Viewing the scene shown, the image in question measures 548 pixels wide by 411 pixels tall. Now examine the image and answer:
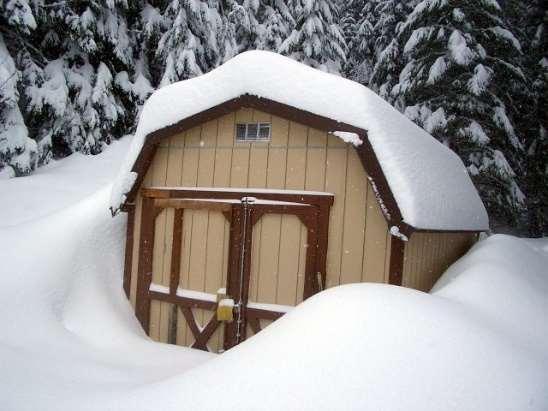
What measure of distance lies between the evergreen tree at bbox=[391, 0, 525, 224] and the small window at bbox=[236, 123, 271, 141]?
8144mm

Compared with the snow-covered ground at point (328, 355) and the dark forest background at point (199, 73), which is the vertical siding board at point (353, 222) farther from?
the dark forest background at point (199, 73)

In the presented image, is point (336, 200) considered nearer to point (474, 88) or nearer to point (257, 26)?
point (474, 88)

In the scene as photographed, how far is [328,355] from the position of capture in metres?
2.49

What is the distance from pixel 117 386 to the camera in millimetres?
3553

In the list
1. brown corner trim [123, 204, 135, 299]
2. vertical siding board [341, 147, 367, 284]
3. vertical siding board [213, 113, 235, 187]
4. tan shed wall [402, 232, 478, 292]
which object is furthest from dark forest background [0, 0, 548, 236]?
vertical siding board [341, 147, 367, 284]

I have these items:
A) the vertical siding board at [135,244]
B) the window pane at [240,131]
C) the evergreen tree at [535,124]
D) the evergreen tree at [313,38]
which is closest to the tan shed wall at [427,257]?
the window pane at [240,131]

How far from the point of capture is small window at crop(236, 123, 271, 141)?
5.56 m

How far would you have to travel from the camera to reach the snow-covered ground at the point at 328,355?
7.44 ft

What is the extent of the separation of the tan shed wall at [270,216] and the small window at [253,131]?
91 mm

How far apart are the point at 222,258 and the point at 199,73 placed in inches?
366

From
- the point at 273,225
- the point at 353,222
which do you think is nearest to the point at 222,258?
the point at 273,225

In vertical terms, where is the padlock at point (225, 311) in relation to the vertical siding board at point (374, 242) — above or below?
below

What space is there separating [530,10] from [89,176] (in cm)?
1760

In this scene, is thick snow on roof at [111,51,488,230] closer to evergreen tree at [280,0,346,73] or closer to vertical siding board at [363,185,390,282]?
vertical siding board at [363,185,390,282]
